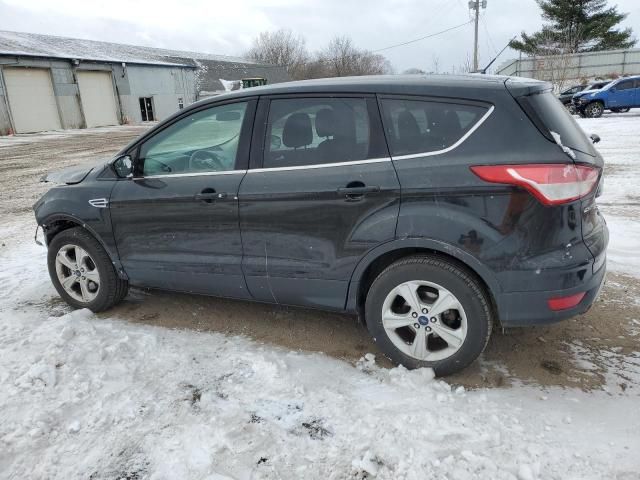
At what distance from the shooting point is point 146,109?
3812cm

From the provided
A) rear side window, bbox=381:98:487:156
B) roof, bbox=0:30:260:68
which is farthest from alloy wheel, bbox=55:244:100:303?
roof, bbox=0:30:260:68

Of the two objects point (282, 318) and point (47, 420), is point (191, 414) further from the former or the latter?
point (282, 318)

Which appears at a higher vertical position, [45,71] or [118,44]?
[118,44]

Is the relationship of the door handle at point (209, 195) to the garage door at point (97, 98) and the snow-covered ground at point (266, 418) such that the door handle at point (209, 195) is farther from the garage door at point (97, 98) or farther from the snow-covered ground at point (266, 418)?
the garage door at point (97, 98)

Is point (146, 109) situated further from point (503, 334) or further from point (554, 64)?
point (503, 334)

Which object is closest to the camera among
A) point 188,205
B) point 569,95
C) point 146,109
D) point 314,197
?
point 314,197

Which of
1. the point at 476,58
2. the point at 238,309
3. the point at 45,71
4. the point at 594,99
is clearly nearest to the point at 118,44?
the point at 45,71

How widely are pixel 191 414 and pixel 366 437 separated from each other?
0.99m

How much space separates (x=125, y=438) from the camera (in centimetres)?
254

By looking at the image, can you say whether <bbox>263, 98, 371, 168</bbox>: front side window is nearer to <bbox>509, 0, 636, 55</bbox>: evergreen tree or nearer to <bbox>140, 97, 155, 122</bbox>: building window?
<bbox>140, 97, 155, 122</bbox>: building window

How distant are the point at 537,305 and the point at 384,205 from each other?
102cm

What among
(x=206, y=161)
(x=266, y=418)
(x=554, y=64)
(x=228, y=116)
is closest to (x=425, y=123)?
(x=228, y=116)

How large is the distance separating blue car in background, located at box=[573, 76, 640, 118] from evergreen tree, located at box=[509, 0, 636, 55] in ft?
86.4

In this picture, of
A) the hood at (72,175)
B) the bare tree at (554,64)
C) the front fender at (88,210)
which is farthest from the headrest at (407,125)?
the bare tree at (554,64)
